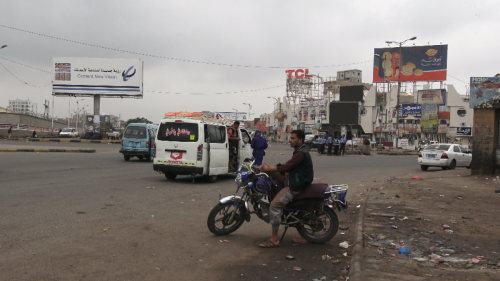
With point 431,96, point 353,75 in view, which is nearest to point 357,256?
point 431,96

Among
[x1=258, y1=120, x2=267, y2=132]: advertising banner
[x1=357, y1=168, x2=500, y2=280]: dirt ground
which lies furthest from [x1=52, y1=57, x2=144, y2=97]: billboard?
[x1=258, y1=120, x2=267, y2=132]: advertising banner

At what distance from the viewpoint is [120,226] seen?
22.4 ft

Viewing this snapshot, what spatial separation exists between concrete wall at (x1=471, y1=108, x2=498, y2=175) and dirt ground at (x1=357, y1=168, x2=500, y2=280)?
5897 mm

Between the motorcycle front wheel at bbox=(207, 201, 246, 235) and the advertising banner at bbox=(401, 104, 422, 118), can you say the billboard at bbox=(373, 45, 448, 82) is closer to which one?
the advertising banner at bbox=(401, 104, 422, 118)

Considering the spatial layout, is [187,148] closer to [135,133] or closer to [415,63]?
[135,133]

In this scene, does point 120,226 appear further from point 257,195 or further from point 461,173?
point 461,173

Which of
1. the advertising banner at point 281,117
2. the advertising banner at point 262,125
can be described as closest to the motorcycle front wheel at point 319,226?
the advertising banner at point 281,117

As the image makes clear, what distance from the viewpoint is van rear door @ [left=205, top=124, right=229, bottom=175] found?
512 inches

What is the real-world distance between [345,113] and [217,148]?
41.7 meters

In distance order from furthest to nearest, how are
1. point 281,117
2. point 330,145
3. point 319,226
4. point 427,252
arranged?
1. point 281,117
2. point 330,145
3. point 319,226
4. point 427,252

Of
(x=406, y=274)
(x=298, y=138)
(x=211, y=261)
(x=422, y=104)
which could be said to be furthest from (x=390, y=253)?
(x=422, y=104)

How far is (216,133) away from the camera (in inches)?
528

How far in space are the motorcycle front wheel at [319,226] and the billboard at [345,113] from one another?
1864 inches

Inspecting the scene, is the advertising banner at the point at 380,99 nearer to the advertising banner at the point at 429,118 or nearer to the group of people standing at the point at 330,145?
the advertising banner at the point at 429,118
